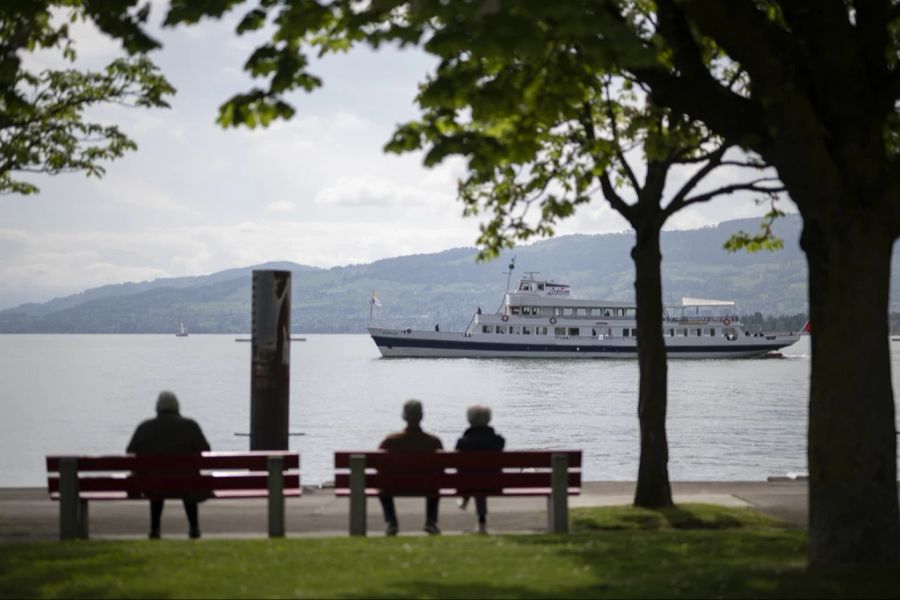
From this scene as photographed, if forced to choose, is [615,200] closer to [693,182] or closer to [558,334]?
[693,182]

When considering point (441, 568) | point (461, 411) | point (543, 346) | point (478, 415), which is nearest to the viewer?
point (441, 568)

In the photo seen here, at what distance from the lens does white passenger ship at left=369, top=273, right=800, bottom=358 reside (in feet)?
366

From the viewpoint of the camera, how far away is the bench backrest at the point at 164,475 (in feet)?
32.0

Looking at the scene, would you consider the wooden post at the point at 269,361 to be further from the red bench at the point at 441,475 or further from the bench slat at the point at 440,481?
the bench slat at the point at 440,481

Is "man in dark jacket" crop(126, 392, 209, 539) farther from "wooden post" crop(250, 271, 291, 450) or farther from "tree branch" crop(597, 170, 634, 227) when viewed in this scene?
"tree branch" crop(597, 170, 634, 227)

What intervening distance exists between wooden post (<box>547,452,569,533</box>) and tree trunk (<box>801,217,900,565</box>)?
2.39 meters

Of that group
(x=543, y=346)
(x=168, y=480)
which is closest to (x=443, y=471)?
(x=168, y=480)

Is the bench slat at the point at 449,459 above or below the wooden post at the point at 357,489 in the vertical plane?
above

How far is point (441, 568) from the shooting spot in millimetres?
8039

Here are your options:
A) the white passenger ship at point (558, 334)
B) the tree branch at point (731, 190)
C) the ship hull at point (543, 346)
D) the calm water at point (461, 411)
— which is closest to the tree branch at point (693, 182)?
the tree branch at point (731, 190)

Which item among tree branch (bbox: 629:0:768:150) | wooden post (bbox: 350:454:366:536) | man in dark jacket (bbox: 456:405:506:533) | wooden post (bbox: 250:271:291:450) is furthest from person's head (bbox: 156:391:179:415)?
tree branch (bbox: 629:0:768:150)

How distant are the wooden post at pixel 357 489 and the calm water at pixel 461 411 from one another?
51.2ft

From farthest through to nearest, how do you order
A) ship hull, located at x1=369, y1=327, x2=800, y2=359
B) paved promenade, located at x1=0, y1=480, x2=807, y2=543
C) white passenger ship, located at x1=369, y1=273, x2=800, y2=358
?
ship hull, located at x1=369, y1=327, x2=800, y2=359 < white passenger ship, located at x1=369, y1=273, x2=800, y2=358 < paved promenade, located at x1=0, y1=480, x2=807, y2=543

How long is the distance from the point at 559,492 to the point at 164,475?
3.21m
